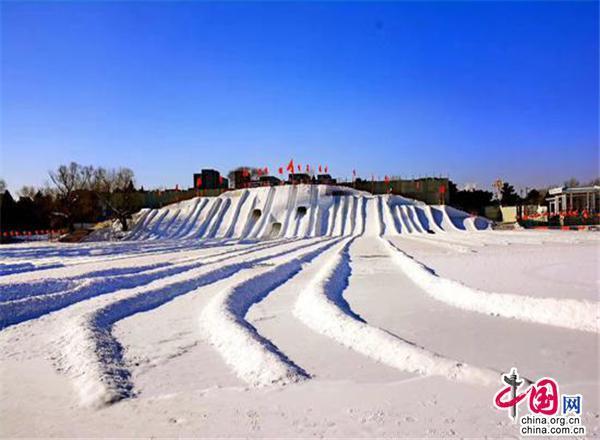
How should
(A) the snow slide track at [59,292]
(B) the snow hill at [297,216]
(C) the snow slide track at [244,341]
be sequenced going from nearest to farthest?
(C) the snow slide track at [244,341] < (A) the snow slide track at [59,292] < (B) the snow hill at [297,216]

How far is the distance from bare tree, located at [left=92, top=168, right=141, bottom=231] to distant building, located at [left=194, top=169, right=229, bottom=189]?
805 centimetres

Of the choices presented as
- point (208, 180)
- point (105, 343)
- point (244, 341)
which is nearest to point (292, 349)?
point (244, 341)

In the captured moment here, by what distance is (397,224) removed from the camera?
28.2m

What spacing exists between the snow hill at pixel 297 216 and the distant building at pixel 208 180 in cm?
938

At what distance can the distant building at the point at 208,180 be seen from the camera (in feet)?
146

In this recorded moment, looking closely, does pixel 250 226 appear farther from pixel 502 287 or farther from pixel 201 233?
pixel 502 287

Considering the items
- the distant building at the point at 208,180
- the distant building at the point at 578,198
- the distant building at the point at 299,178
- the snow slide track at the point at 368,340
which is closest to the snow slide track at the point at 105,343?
the snow slide track at the point at 368,340

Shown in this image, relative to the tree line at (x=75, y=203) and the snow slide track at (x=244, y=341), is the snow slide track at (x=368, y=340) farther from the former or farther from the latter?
the tree line at (x=75, y=203)

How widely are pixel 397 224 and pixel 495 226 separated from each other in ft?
20.7

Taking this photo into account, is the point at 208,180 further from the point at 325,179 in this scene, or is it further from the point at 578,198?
the point at 578,198

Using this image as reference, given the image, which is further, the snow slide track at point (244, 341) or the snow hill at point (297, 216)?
the snow hill at point (297, 216)

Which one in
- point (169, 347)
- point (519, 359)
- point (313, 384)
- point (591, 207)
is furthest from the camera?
point (591, 207)

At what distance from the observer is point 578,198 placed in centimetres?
3130

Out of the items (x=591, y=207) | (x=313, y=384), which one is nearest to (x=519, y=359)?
(x=313, y=384)
